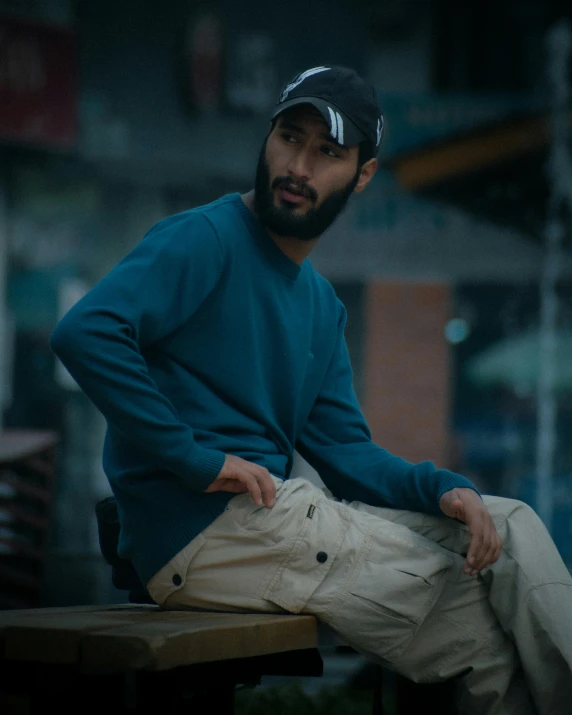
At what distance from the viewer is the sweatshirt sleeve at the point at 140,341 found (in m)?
1.94

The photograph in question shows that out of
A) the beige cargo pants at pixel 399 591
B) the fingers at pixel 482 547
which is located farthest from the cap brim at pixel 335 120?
the fingers at pixel 482 547

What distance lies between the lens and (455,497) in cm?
226

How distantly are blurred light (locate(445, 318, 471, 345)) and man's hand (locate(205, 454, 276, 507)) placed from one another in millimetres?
7805

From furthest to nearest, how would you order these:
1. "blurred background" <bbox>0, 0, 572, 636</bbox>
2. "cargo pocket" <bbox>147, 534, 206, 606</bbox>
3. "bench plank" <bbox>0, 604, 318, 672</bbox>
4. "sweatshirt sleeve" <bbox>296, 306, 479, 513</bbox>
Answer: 1. "blurred background" <bbox>0, 0, 572, 636</bbox>
2. "sweatshirt sleeve" <bbox>296, 306, 479, 513</bbox>
3. "cargo pocket" <bbox>147, 534, 206, 606</bbox>
4. "bench plank" <bbox>0, 604, 318, 672</bbox>

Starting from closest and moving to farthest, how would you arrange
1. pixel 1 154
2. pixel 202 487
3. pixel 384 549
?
pixel 202 487 → pixel 384 549 → pixel 1 154

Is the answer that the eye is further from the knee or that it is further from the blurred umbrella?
the blurred umbrella

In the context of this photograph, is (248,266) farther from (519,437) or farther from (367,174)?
(519,437)

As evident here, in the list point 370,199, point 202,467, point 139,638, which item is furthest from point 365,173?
point 370,199

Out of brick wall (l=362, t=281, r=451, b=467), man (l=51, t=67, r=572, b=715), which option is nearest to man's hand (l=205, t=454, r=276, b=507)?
man (l=51, t=67, r=572, b=715)

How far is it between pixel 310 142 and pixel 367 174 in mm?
233

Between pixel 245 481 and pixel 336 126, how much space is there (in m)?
0.73

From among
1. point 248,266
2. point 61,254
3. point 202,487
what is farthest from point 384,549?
point 61,254

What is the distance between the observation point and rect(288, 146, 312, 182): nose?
90.9 inches

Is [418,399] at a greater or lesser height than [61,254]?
lesser
